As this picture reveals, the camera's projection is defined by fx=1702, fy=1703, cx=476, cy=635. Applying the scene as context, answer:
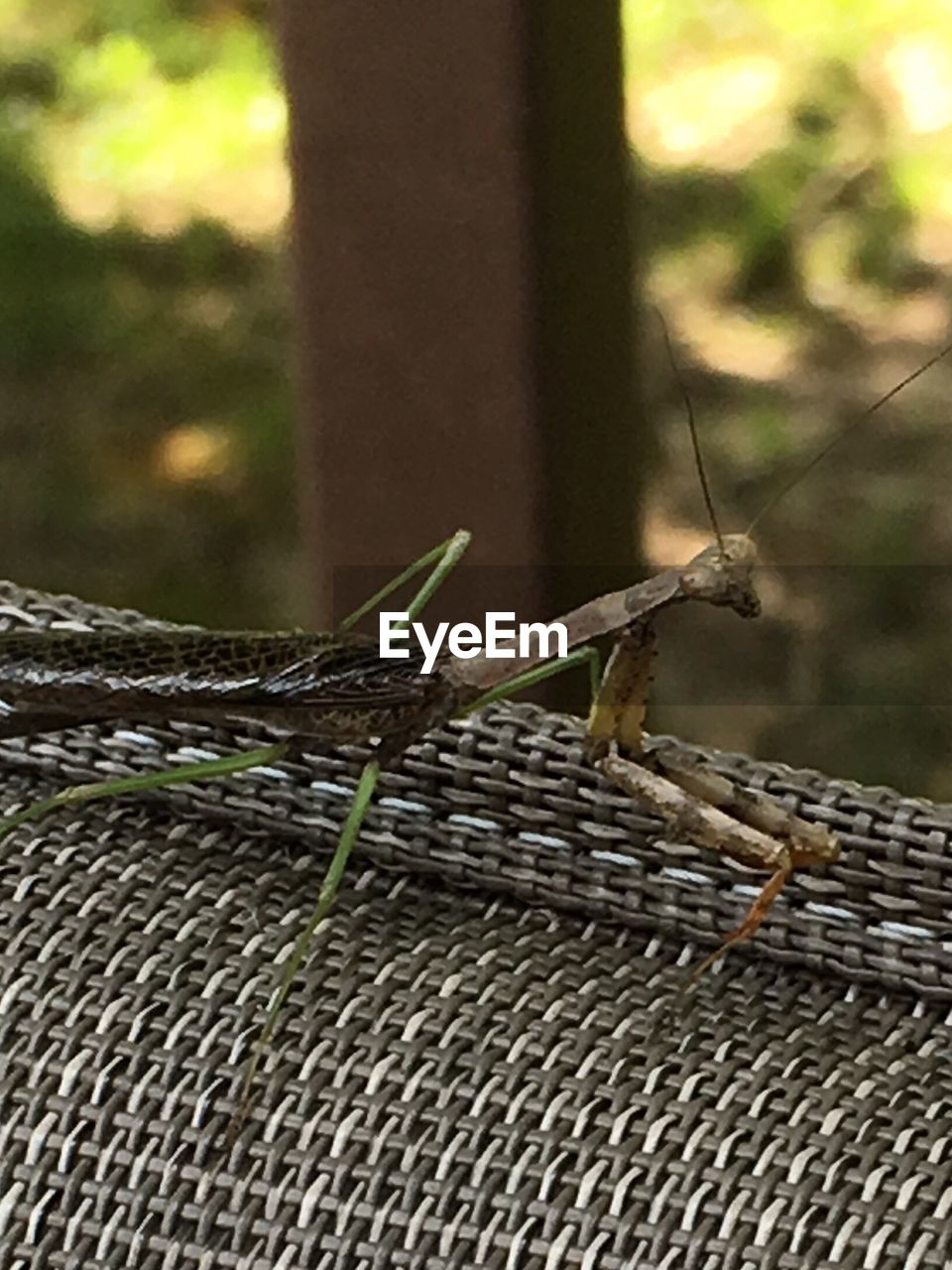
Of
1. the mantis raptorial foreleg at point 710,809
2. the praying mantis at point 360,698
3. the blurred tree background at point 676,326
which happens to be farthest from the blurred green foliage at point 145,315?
the mantis raptorial foreleg at point 710,809

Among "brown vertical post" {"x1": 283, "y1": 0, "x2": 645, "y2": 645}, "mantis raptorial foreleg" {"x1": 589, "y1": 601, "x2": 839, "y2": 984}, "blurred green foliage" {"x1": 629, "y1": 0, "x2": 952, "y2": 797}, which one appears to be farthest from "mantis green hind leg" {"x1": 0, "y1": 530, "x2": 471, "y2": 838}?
"blurred green foliage" {"x1": 629, "y1": 0, "x2": 952, "y2": 797}

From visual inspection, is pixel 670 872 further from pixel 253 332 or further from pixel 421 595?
pixel 253 332

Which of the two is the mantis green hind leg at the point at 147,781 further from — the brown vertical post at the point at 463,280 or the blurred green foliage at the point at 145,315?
the blurred green foliage at the point at 145,315

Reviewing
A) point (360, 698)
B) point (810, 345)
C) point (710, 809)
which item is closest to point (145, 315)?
point (810, 345)

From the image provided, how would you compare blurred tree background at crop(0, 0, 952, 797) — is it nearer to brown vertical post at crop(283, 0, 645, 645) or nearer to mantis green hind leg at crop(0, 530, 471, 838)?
brown vertical post at crop(283, 0, 645, 645)

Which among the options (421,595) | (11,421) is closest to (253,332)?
(11,421)

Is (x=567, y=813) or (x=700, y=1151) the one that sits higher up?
(x=567, y=813)

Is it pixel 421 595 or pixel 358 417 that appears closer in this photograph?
pixel 421 595

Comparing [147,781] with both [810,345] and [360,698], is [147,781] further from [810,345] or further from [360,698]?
[810,345]
